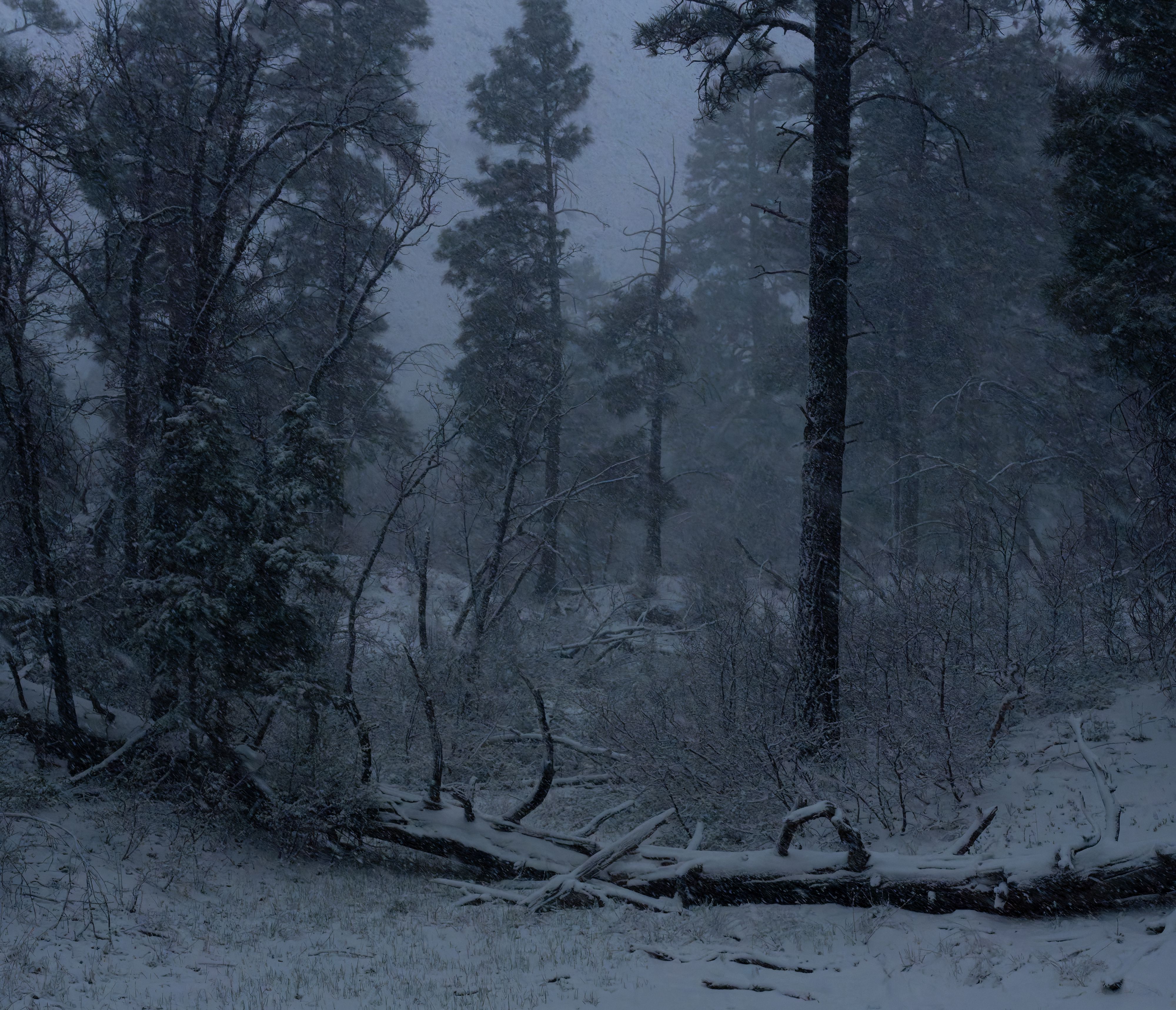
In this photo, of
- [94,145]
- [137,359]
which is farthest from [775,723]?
[137,359]

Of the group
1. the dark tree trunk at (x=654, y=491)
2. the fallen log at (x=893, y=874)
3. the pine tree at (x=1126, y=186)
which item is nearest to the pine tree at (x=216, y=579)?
the fallen log at (x=893, y=874)

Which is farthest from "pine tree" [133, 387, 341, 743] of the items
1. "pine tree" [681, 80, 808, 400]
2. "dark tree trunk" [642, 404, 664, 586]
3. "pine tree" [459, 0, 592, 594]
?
"pine tree" [681, 80, 808, 400]

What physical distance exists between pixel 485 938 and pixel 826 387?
610 centimetres

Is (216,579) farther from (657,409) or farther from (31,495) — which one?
(657,409)

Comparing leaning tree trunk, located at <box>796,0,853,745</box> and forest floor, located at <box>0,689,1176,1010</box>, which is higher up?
leaning tree trunk, located at <box>796,0,853,745</box>

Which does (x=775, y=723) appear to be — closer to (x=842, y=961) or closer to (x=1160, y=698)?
(x=842, y=961)

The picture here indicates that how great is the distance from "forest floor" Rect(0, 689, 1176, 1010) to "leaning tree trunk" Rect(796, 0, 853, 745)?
188cm

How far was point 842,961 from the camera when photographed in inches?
222

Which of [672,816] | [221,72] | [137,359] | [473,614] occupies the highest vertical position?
[221,72]

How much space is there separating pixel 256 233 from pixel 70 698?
6.61 metres

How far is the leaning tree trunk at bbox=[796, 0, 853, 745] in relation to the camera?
8820 millimetres

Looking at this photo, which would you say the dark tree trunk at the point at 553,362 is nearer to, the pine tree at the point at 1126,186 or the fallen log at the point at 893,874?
the pine tree at the point at 1126,186

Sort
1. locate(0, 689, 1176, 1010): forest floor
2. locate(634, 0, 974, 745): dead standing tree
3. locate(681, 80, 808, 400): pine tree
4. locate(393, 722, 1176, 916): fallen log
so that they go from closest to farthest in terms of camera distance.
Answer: locate(0, 689, 1176, 1010): forest floor < locate(393, 722, 1176, 916): fallen log < locate(634, 0, 974, 745): dead standing tree < locate(681, 80, 808, 400): pine tree

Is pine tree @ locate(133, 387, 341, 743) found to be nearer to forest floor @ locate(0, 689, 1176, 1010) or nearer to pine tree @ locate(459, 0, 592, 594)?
forest floor @ locate(0, 689, 1176, 1010)
